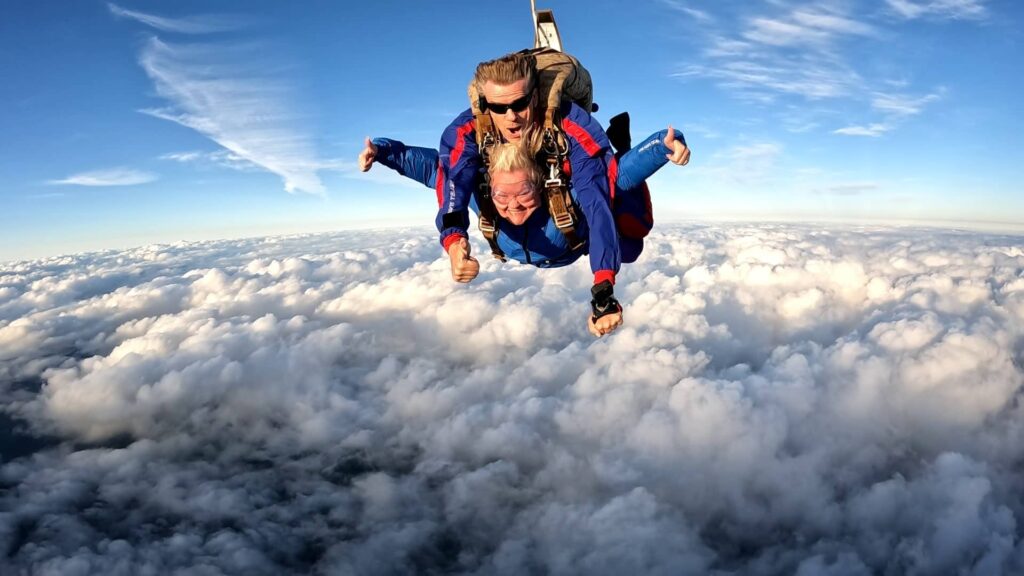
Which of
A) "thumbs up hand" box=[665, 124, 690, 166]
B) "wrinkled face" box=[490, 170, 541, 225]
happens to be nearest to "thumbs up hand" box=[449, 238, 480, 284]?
"wrinkled face" box=[490, 170, 541, 225]

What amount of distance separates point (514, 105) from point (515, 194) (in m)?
0.66

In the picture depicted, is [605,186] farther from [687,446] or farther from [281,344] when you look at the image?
[281,344]

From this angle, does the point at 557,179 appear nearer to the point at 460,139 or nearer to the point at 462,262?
the point at 460,139

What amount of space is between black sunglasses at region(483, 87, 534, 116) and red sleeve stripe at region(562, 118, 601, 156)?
39 centimetres

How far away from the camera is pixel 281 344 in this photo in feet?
591

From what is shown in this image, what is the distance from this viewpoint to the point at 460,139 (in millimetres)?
3752

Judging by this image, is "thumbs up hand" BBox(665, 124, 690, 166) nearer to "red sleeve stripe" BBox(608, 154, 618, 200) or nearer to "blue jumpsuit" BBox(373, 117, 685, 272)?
"red sleeve stripe" BBox(608, 154, 618, 200)

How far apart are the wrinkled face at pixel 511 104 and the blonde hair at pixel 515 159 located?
0.28ft

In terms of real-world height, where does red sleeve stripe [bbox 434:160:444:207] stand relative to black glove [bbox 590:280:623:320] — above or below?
above

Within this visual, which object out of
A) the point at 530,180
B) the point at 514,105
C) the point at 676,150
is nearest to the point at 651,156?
the point at 676,150

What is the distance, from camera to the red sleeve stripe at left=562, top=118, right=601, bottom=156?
3.50m

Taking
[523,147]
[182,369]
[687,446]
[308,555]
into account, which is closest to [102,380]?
[182,369]

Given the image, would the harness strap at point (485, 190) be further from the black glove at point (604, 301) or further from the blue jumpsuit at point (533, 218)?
the black glove at point (604, 301)

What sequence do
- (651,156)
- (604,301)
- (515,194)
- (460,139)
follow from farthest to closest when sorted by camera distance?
1. (460,139)
2. (515,194)
3. (651,156)
4. (604,301)
